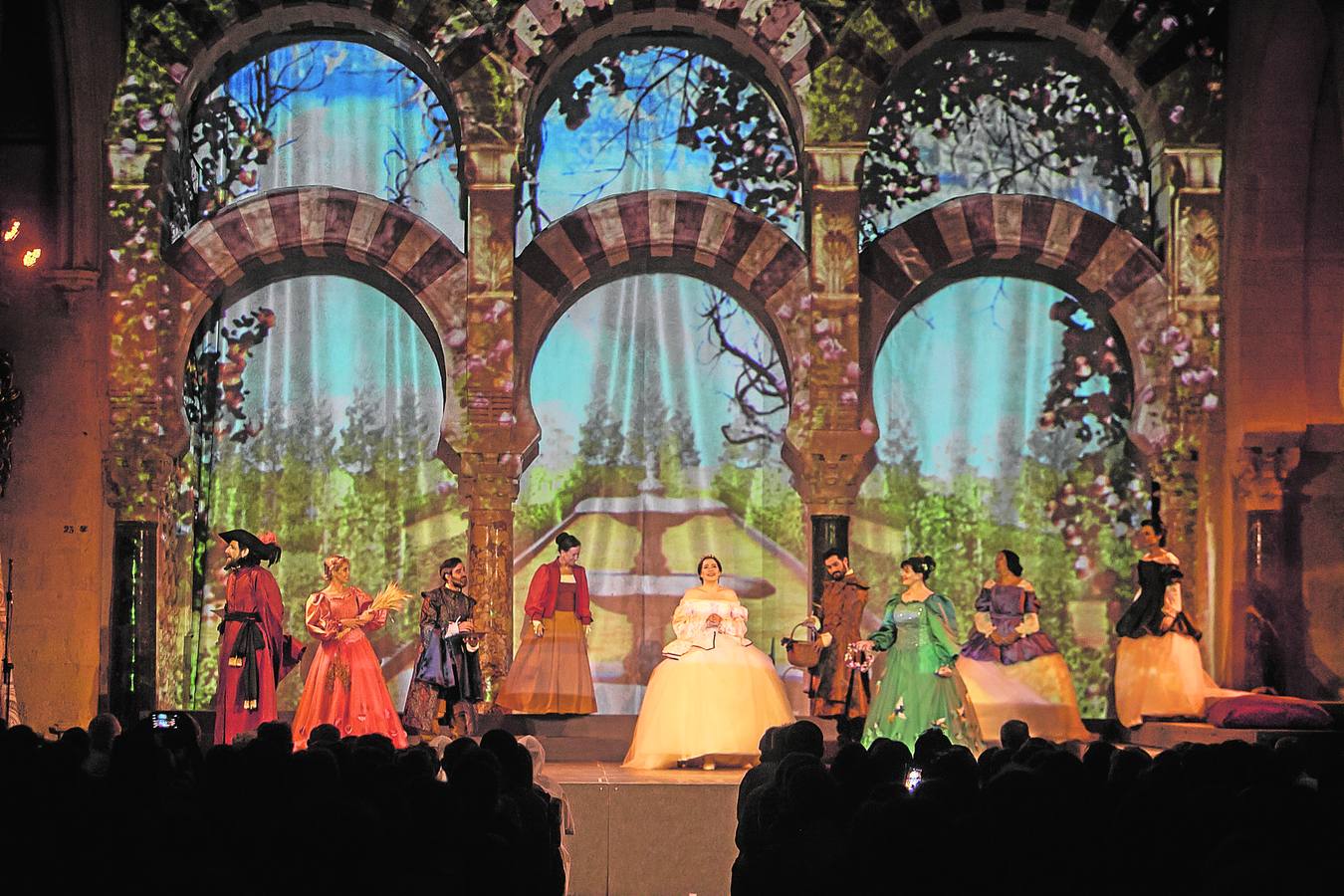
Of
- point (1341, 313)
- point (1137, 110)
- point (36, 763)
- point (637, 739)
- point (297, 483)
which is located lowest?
point (637, 739)

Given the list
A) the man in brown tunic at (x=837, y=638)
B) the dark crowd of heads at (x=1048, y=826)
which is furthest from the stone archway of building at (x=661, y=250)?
the dark crowd of heads at (x=1048, y=826)

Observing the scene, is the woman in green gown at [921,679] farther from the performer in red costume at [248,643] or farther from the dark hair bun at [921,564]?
the performer in red costume at [248,643]

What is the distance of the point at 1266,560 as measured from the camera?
46.3ft

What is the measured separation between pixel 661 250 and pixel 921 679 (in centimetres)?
457

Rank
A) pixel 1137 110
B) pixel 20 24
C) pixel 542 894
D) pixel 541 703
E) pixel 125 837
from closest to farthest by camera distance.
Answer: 1. pixel 125 837
2. pixel 542 894
3. pixel 541 703
4. pixel 20 24
5. pixel 1137 110

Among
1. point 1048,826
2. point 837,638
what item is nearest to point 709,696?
point 837,638

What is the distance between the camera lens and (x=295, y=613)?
14781 millimetres

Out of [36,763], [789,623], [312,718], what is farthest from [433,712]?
[36,763]

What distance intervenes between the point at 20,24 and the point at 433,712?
249 inches

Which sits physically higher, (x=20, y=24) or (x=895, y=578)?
(x=20, y=24)

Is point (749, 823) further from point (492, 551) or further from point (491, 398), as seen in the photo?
point (491, 398)

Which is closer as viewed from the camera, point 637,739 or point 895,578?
point 637,739

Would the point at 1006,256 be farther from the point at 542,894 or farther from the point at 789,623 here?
the point at 542,894

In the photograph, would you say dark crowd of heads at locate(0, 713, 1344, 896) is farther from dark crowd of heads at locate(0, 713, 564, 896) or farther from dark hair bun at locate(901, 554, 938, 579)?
dark hair bun at locate(901, 554, 938, 579)
